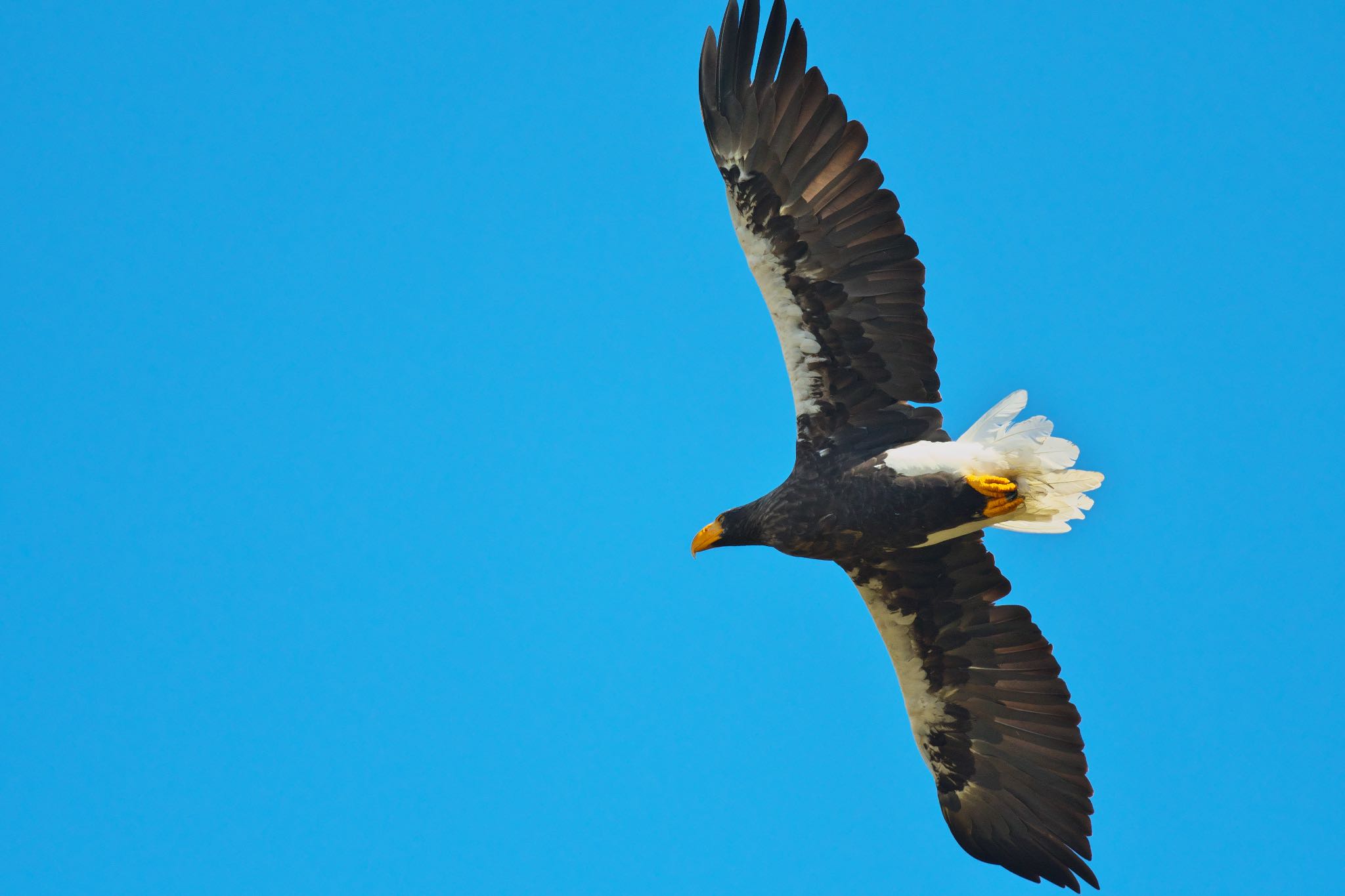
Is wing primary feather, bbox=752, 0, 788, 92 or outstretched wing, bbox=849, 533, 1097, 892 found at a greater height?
wing primary feather, bbox=752, 0, 788, 92

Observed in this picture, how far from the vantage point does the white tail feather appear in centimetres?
866

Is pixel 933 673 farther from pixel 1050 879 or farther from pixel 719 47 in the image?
pixel 719 47

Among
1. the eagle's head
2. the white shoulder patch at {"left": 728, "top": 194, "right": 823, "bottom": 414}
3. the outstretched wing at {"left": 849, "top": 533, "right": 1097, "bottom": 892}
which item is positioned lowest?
the outstretched wing at {"left": 849, "top": 533, "right": 1097, "bottom": 892}

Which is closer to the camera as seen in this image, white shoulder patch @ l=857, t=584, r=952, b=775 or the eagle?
the eagle

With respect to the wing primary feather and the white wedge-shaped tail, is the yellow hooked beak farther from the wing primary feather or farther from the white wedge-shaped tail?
the wing primary feather

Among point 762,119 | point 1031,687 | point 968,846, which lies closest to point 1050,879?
point 968,846

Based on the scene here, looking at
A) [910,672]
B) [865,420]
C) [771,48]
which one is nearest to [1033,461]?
[865,420]

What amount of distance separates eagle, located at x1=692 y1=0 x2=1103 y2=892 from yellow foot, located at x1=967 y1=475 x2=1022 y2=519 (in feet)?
0.04

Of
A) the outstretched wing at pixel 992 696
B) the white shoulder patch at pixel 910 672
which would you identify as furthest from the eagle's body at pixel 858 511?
the white shoulder patch at pixel 910 672

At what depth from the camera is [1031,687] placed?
9594mm

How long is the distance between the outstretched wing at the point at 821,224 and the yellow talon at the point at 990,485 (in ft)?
1.35

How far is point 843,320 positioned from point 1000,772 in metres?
3.35

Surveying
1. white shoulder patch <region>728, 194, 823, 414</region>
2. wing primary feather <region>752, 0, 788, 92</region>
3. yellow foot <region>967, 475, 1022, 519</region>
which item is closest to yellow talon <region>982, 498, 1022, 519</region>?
yellow foot <region>967, 475, 1022, 519</region>

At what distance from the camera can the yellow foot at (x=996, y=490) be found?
8633 millimetres
